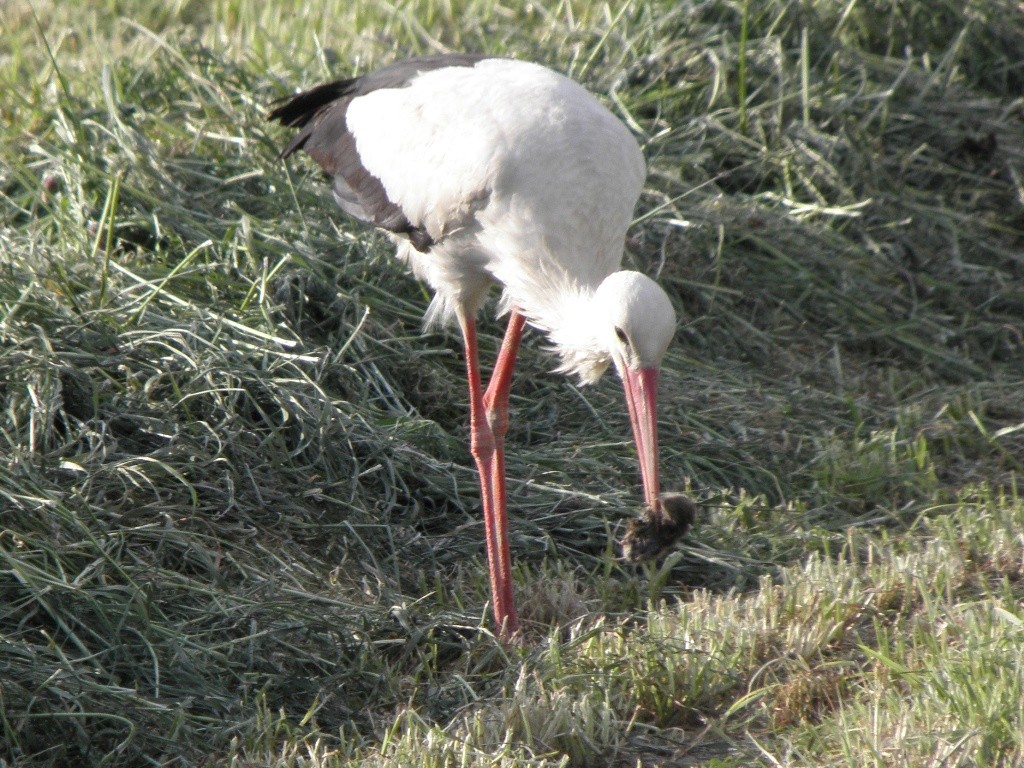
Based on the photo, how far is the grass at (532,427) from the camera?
3.12 meters

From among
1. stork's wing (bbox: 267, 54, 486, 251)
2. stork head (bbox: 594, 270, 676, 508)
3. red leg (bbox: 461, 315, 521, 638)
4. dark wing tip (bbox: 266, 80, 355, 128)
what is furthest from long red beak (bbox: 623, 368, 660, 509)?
dark wing tip (bbox: 266, 80, 355, 128)

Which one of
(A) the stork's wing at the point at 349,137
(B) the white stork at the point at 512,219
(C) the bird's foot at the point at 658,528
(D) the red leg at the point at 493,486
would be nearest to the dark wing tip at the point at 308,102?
(A) the stork's wing at the point at 349,137

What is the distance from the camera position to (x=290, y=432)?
4.26 m

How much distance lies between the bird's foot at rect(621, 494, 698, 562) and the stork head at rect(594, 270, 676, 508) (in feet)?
0.11

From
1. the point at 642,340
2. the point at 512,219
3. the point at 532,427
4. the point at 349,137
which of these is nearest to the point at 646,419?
the point at 642,340

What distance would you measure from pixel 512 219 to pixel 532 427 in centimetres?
115

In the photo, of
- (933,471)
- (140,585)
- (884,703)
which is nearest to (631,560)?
(884,703)

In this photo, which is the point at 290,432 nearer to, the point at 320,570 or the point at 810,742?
the point at 320,570

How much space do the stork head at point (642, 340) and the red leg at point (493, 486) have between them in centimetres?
60

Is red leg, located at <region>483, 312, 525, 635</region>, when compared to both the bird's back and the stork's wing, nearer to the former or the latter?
the bird's back

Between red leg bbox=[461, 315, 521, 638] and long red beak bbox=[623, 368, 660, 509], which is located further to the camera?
red leg bbox=[461, 315, 521, 638]

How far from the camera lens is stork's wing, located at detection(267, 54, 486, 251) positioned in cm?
424

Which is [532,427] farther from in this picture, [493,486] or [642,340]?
[642,340]

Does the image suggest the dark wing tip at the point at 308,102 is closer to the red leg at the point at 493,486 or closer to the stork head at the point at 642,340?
the red leg at the point at 493,486
